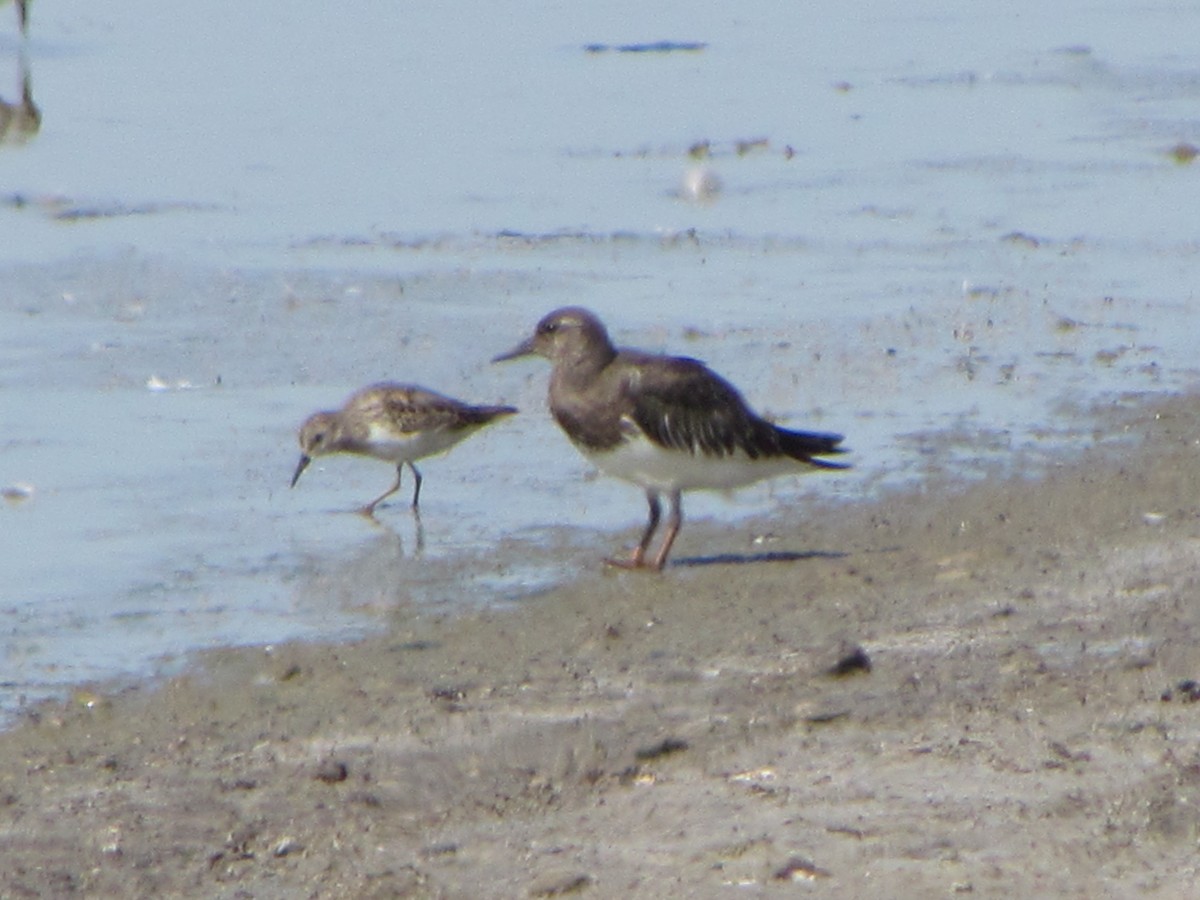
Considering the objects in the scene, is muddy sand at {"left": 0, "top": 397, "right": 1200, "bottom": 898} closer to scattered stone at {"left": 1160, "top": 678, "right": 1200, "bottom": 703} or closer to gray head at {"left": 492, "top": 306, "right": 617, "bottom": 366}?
scattered stone at {"left": 1160, "top": 678, "right": 1200, "bottom": 703}

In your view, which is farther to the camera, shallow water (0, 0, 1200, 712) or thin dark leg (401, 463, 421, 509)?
thin dark leg (401, 463, 421, 509)

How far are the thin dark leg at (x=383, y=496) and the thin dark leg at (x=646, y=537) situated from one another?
1.06 meters

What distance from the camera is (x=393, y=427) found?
9.16 metres

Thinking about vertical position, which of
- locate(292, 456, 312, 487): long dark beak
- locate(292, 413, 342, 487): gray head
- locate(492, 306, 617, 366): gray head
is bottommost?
locate(292, 456, 312, 487): long dark beak

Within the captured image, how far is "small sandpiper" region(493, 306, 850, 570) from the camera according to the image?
8.17m

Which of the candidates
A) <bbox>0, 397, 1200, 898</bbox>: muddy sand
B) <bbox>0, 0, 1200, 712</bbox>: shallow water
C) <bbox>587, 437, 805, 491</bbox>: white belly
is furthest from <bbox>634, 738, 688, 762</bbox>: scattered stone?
<bbox>587, 437, 805, 491</bbox>: white belly

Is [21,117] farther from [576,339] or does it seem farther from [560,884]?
[560,884]

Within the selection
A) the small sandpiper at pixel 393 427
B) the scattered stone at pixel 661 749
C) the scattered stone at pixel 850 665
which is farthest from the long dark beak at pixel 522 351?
the scattered stone at pixel 661 749

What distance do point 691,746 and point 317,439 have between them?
3.53 m

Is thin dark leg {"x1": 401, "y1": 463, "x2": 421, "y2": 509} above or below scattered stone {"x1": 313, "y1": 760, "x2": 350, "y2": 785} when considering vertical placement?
below

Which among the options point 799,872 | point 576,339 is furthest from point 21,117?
point 799,872

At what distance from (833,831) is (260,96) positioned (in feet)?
43.4

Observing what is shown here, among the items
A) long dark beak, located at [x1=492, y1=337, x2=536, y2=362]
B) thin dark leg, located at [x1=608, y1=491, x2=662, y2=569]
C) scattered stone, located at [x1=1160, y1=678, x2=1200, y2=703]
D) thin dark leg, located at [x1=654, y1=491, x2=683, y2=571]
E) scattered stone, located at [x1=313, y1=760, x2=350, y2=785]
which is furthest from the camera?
long dark beak, located at [x1=492, y1=337, x2=536, y2=362]

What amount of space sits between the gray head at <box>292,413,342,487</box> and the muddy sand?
1.52 m
